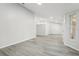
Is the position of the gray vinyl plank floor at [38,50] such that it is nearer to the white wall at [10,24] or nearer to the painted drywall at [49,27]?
the white wall at [10,24]

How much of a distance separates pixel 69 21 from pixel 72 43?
1388 mm

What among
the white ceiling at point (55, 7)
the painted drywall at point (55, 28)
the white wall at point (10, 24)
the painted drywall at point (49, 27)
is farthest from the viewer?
the painted drywall at point (55, 28)

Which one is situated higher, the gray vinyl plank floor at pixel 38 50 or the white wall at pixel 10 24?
the white wall at pixel 10 24

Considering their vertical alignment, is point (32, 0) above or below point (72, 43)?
above

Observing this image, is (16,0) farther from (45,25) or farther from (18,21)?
(45,25)

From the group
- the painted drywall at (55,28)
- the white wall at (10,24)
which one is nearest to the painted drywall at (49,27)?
the painted drywall at (55,28)

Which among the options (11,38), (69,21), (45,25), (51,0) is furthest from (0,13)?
(45,25)

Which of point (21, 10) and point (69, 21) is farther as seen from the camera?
point (21, 10)

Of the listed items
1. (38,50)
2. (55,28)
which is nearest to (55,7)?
(38,50)

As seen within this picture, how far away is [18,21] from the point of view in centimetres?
561

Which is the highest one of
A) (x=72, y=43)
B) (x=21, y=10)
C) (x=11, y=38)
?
(x=21, y=10)

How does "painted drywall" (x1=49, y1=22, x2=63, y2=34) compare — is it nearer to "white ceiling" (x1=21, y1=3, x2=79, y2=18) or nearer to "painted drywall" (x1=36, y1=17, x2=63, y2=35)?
"painted drywall" (x1=36, y1=17, x2=63, y2=35)

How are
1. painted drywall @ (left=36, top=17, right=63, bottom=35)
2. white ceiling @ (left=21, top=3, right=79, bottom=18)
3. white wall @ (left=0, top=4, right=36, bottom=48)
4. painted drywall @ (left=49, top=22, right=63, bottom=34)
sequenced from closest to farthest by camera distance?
white ceiling @ (left=21, top=3, right=79, bottom=18)
white wall @ (left=0, top=4, right=36, bottom=48)
painted drywall @ (left=36, top=17, right=63, bottom=35)
painted drywall @ (left=49, top=22, right=63, bottom=34)

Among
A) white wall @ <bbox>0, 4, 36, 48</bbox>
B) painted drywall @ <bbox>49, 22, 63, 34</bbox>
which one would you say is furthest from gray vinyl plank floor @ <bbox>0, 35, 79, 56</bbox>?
painted drywall @ <bbox>49, 22, 63, 34</bbox>
